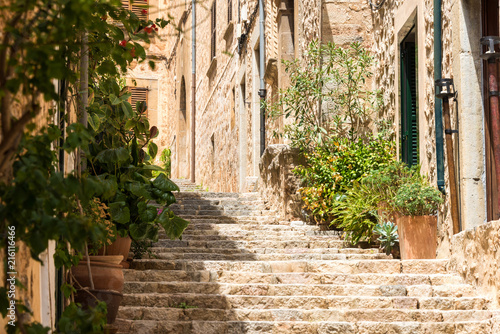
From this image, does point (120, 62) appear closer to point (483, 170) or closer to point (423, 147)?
point (483, 170)

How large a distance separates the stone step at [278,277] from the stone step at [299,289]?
0.25 metres

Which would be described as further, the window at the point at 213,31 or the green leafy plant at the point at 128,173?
the window at the point at 213,31

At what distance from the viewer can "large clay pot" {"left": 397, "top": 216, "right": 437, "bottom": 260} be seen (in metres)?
7.96

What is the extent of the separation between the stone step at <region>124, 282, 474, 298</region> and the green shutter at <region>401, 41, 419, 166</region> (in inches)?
103

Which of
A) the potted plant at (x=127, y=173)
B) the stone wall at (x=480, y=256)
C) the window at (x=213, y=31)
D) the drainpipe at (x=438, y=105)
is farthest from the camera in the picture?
the window at (x=213, y=31)

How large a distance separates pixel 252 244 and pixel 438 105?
2.51 meters

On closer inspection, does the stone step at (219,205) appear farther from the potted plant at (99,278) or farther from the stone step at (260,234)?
the potted plant at (99,278)

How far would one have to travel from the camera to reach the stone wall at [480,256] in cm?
643

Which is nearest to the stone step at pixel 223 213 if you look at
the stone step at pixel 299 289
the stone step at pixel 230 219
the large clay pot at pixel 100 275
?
the stone step at pixel 230 219

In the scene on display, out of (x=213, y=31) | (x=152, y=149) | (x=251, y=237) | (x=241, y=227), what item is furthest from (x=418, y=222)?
(x=213, y=31)

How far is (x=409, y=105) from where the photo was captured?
9.49 m

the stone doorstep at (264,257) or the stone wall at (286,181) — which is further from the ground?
the stone wall at (286,181)

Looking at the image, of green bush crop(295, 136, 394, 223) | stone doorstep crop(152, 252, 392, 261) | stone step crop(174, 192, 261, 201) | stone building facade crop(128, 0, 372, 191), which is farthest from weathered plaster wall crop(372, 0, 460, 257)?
stone step crop(174, 192, 261, 201)

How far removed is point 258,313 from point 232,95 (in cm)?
1145
